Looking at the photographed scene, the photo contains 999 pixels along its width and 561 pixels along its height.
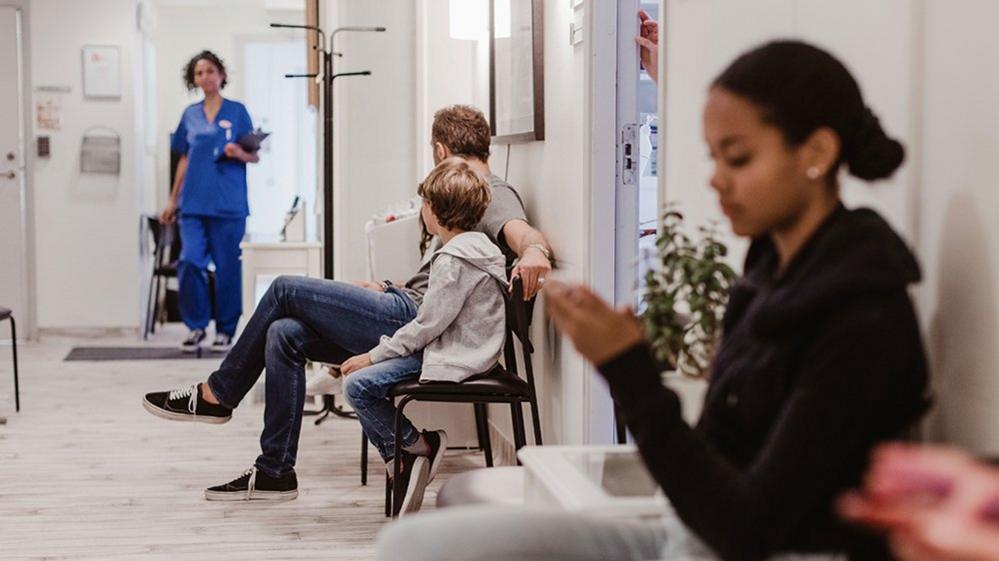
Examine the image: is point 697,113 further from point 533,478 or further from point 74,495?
point 74,495

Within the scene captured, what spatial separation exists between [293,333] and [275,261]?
243 cm

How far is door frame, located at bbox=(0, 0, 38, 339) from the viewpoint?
7.66 meters

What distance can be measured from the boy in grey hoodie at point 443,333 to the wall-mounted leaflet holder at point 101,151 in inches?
198

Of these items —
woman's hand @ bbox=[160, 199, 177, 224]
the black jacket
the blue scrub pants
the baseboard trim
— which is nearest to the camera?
the black jacket

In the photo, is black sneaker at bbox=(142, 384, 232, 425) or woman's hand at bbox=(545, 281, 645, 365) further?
black sneaker at bbox=(142, 384, 232, 425)

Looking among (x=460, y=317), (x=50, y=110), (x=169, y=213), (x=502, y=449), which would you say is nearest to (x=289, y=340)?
(x=460, y=317)

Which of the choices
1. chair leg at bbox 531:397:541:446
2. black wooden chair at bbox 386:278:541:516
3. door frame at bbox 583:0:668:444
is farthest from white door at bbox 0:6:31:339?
door frame at bbox 583:0:668:444

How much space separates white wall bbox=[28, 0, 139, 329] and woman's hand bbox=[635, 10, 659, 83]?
548 centimetres

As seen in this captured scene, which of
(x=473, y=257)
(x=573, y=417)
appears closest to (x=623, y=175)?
(x=473, y=257)

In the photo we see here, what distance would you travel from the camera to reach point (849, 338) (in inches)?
43.9

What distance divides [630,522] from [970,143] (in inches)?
21.9

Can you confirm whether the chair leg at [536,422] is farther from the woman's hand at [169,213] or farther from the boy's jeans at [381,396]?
the woman's hand at [169,213]

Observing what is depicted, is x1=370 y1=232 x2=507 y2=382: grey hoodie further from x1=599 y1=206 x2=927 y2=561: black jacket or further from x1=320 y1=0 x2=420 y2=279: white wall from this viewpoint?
x1=320 y1=0 x2=420 y2=279: white wall

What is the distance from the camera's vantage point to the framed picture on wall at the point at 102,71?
7.77 meters
